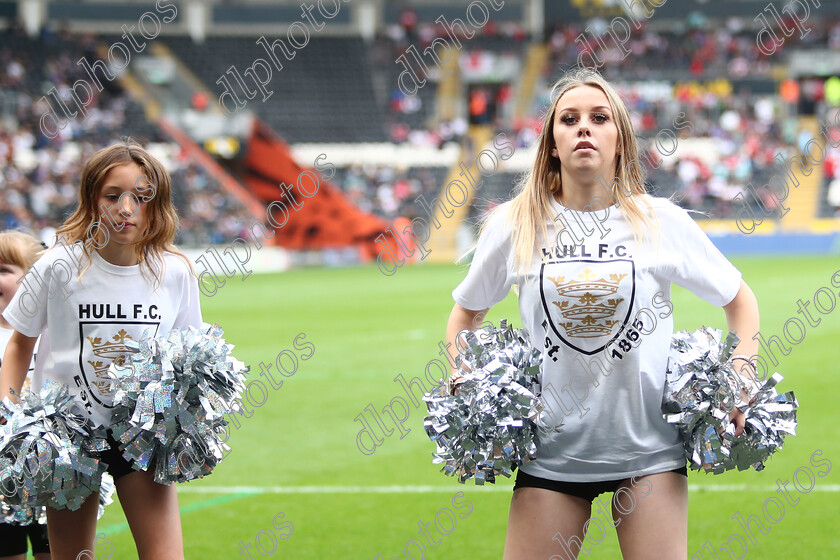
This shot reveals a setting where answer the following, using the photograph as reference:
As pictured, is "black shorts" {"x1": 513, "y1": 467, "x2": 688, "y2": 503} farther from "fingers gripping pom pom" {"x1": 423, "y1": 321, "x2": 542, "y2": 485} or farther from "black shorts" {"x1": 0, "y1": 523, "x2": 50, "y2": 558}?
"black shorts" {"x1": 0, "y1": 523, "x2": 50, "y2": 558}

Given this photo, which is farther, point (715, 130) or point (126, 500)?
point (715, 130)

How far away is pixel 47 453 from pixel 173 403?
0.34 meters

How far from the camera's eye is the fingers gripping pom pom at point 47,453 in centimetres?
276

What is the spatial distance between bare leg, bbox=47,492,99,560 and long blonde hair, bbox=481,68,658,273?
1391 mm

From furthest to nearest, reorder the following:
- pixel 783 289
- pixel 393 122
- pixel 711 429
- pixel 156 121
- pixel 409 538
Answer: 1. pixel 393 122
2. pixel 156 121
3. pixel 783 289
4. pixel 409 538
5. pixel 711 429

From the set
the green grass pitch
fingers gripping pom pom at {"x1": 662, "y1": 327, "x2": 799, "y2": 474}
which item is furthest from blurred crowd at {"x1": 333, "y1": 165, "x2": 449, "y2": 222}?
fingers gripping pom pom at {"x1": 662, "y1": 327, "x2": 799, "y2": 474}

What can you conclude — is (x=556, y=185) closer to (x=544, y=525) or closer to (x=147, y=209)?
(x=544, y=525)

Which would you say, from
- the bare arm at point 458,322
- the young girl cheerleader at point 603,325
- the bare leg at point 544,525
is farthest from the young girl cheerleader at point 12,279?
the bare leg at point 544,525

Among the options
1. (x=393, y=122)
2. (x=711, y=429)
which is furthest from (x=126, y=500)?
(x=393, y=122)

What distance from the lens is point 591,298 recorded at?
2625 mm

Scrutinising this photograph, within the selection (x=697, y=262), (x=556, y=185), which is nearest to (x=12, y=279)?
(x=556, y=185)

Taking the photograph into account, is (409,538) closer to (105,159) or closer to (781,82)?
(105,159)

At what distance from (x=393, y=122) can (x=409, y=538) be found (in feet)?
95.0

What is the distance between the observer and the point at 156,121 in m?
28.8
